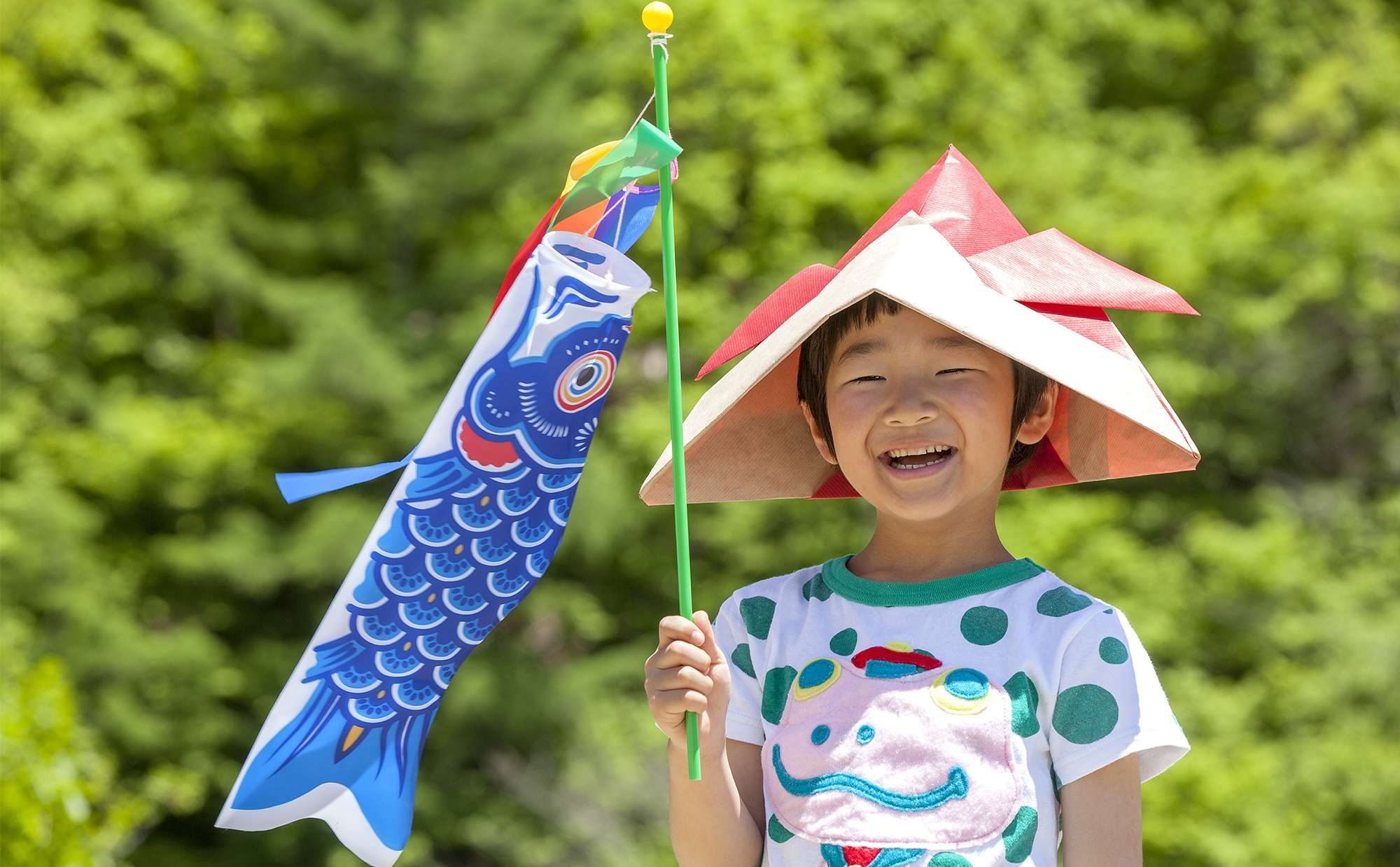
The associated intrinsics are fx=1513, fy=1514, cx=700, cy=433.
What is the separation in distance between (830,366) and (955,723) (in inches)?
14.8

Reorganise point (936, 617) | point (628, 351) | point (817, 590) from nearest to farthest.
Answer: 1. point (936, 617)
2. point (817, 590)
3. point (628, 351)

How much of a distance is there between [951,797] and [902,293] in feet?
1.48

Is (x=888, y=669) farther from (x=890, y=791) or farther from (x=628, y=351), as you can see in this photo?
(x=628, y=351)

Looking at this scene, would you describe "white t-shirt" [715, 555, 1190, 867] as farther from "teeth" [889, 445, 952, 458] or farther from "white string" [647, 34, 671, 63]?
"white string" [647, 34, 671, 63]

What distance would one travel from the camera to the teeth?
1441 millimetres

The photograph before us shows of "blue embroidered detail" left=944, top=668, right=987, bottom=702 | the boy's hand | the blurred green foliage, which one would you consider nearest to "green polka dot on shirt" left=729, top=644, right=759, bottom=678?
the boy's hand

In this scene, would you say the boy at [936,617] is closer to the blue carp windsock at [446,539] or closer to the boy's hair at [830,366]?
the boy's hair at [830,366]

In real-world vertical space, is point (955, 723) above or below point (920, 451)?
below

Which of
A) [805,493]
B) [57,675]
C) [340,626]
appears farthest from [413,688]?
[57,675]

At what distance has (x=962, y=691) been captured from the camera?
4.53 feet

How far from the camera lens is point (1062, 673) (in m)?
1.38

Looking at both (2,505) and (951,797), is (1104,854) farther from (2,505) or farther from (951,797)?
(2,505)

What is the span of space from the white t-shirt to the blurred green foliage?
19.5 ft

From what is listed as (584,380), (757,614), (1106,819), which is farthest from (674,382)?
(1106,819)
